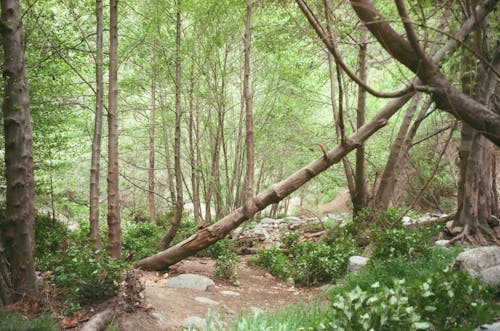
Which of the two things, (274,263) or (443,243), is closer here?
(443,243)

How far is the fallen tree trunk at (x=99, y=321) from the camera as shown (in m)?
3.39

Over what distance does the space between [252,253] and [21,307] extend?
6.37 meters

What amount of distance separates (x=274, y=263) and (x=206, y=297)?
2.30 metres

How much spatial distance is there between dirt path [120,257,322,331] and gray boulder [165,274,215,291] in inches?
3.6

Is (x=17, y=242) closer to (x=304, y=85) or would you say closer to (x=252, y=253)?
(x=252, y=253)

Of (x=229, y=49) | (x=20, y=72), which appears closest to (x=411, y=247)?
(x=20, y=72)

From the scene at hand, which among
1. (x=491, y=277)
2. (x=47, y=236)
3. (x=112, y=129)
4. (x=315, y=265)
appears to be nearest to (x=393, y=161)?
(x=315, y=265)

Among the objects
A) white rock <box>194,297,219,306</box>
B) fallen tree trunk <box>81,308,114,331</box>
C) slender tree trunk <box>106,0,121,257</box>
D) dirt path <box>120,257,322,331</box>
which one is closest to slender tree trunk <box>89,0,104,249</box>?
slender tree trunk <box>106,0,121,257</box>

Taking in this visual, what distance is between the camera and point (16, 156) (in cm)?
369

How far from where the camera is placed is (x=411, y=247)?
5.37 metres

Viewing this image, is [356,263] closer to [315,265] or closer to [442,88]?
[315,265]

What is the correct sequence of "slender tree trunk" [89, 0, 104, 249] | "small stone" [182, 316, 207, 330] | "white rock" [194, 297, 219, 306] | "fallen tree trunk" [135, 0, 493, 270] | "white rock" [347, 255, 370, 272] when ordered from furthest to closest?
1. "white rock" [347, 255, 370, 272]
2. "fallen tree trunk" [135, 0, 493, 270]
3. "slender tree trunk" [89, 0, 104, 249]
4. "white rock" [194, 297, 219, 306]
5. "small stone" [182, 316, 207, 330]

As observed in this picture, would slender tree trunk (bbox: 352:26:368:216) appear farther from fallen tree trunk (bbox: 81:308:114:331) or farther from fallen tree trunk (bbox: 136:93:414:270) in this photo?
fallen tree trunk (bbox: 81:308:114:331)

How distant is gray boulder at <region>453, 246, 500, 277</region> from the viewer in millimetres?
4273
